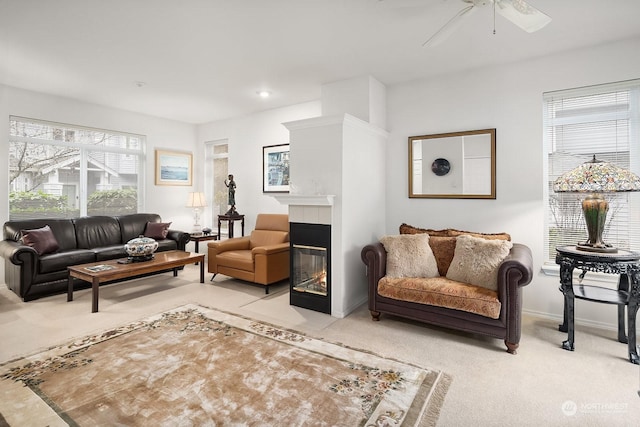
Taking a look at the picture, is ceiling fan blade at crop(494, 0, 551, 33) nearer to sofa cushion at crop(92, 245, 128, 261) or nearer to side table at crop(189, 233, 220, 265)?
sofa cushion at crop(92, 245, 128, 261)

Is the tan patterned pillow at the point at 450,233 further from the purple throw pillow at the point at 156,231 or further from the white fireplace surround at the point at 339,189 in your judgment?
the purple throw pillow at the point at 156,231

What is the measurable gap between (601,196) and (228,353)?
339cm

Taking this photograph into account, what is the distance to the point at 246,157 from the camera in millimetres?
5859

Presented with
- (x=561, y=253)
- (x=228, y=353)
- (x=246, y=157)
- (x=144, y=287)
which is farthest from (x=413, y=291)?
(x=246, y=157)

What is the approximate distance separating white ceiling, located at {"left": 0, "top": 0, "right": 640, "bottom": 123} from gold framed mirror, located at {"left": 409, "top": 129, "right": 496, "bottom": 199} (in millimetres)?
785

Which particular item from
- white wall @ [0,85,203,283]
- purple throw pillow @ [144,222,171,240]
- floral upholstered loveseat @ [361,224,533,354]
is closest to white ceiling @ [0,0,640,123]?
white wall @ [0,85,203,283]

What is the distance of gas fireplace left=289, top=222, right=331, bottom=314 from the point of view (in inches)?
138

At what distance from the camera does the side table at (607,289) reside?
252cm

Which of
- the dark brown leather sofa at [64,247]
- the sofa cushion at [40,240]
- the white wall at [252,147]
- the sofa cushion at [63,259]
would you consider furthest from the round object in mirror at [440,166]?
the sofa cushion at [40,240]

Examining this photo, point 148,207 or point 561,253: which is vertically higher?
point 148,207

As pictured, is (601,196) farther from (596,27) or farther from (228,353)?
(228,353)

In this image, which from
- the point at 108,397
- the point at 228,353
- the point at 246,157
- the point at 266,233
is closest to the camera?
the point at 108,397

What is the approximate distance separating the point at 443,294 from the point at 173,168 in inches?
213

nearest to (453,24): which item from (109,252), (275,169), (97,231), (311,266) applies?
(311,266)
